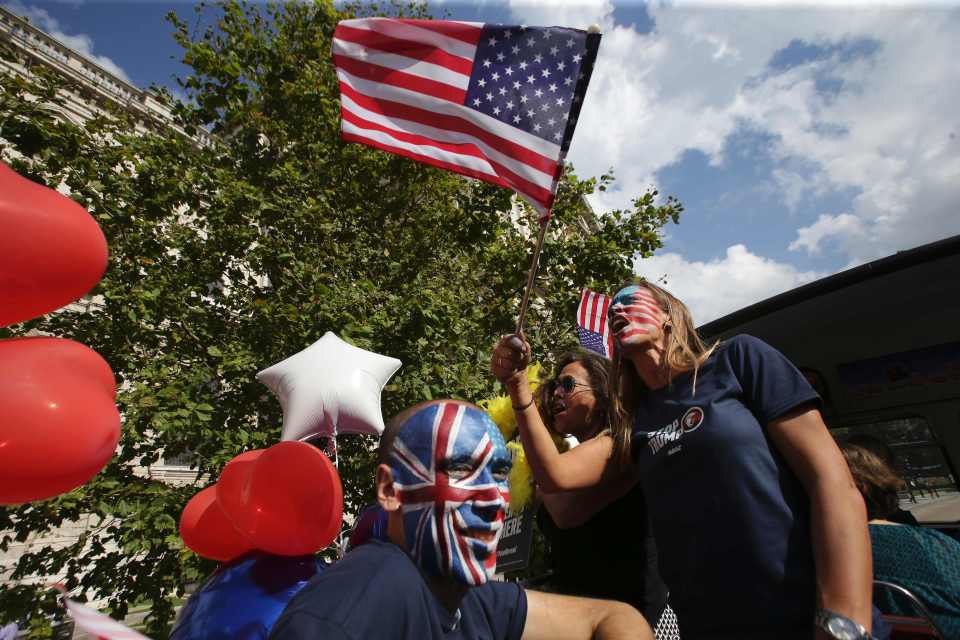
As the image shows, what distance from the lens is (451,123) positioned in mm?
3121

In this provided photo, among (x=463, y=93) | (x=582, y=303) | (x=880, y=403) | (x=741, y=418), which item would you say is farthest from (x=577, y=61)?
(x=582, y=303)

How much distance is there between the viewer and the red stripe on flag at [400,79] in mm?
3078

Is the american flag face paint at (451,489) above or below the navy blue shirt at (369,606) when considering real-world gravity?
above

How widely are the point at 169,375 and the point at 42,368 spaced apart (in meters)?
3.94

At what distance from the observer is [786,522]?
1.66m

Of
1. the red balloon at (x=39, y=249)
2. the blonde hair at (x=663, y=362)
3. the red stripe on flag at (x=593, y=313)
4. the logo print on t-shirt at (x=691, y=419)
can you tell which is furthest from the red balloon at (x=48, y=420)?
the red stripe on flag at (x=593, y=313)

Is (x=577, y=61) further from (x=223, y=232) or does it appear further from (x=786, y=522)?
(x=223, y=232)

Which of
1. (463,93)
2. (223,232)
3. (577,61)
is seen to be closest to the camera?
(577,61)

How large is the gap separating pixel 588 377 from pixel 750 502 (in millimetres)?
1293

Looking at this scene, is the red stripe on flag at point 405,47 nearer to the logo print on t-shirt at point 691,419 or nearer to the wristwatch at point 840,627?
the logo print on t-shirt at point 691,419

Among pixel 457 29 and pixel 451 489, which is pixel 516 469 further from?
pixel 457 29

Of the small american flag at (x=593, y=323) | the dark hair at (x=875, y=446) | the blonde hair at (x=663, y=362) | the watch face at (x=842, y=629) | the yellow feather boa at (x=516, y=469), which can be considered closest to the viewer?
the watch face at (x=842, y=629)

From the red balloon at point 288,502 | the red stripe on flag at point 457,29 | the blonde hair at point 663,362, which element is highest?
the red stripe on flag at point 457,29

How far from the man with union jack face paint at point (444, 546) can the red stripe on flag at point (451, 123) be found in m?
1.64
